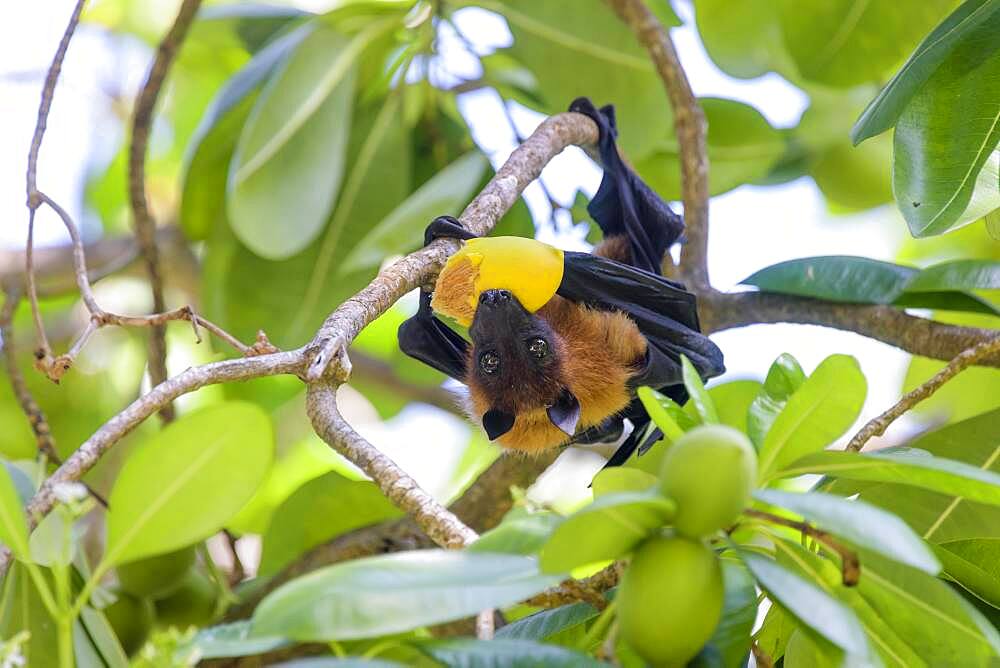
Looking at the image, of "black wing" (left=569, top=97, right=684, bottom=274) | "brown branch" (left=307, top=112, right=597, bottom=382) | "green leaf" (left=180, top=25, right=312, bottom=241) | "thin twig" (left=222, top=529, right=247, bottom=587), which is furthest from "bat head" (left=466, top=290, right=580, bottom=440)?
"green leaf" (left=180, top=25, right=312, bottom=241)

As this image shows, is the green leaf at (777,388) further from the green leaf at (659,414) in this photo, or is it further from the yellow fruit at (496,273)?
the yellow fruit at (496,273)

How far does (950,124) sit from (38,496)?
1443 mm

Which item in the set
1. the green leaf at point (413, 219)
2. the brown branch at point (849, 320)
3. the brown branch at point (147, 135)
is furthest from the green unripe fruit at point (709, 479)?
the brown branch at point (147, 135)

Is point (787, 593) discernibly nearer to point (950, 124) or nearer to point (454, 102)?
point (950, 124)

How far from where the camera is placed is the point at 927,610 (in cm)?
118

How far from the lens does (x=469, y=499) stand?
2.67 metres

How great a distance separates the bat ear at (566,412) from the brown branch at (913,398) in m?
0.58

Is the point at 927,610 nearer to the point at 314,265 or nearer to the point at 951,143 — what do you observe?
the point at 951,143

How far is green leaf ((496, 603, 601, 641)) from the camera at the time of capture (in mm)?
1378

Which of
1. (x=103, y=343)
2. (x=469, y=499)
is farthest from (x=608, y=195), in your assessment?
(x=103, y=343)

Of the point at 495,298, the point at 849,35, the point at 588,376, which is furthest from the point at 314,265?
the point at 849,35

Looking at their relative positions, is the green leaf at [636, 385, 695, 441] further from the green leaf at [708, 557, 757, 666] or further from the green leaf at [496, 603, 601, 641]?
the green leaf at [496, 603, 601, 641]

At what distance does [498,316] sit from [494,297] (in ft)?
0.28

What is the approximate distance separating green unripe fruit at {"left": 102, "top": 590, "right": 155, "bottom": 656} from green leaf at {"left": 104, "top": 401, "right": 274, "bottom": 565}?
1307mm
